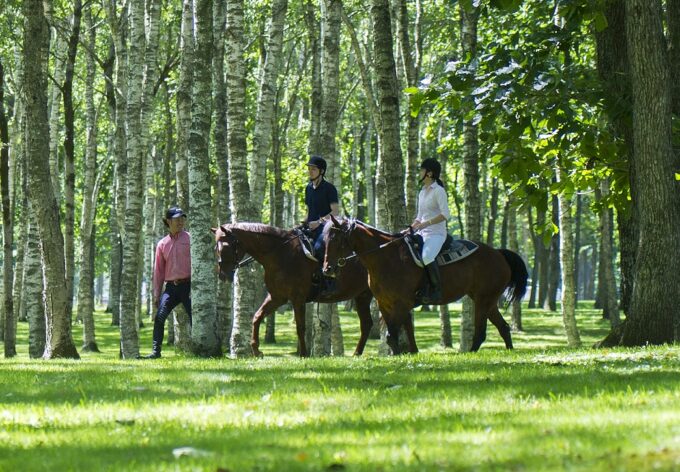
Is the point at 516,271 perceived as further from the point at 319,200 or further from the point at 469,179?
the point at 469,179

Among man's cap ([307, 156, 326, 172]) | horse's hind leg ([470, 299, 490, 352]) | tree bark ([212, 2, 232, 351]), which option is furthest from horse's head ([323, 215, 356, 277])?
tree bark ([212, 2, 232, 351])

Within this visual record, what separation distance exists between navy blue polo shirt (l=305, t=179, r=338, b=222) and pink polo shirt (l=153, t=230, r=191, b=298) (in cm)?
226

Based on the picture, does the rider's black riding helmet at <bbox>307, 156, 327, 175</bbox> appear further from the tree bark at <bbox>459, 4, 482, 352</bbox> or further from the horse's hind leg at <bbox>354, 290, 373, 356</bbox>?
the tree bark at <bbox>459, 4, 482, 352</bbox>

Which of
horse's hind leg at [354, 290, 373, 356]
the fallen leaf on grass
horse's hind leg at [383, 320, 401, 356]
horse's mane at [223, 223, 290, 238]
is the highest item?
horse's mane at [223, 223, 290, 238]

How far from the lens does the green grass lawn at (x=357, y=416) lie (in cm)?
641

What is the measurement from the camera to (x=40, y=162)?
17.0 metres

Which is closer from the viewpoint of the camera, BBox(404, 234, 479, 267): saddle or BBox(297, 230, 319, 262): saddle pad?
BBox(404, 234, 479, 267): saddle

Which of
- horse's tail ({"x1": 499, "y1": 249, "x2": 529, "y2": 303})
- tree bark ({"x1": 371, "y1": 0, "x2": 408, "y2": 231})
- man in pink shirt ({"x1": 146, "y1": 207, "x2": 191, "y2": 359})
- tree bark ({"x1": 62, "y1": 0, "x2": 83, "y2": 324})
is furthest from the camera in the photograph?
tree bark ({"x1": 62, "y1": 0, "x2": 83, "y2": 324})

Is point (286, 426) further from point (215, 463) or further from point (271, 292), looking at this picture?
point (271, 292)

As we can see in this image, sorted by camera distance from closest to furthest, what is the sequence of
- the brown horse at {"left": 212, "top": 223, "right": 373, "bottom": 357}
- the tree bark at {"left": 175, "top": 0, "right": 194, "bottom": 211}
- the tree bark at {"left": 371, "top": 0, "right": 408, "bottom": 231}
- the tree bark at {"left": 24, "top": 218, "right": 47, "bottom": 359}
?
the brown horse at {"left": 212, "top": 223, "right": 373, "bottom": 357}, the tree bark at {"left": 371, "top": 0, "right": 408, "bottom": 231}, the tree bark at {"left": 175, "top": 0, "right": 194, "bottom": 211}, the tree bark at {"left": 24, "top": 218, "right": 47, "bottom": 359}

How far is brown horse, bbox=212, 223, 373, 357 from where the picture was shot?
1709 centimetres

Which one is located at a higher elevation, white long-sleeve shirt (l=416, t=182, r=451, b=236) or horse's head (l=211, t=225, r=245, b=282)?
white long-sleeve shirt (l=416, t=182, r=451, b=236)

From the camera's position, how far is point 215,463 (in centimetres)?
643

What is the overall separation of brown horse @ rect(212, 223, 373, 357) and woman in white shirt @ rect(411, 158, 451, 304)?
2.03 meters
